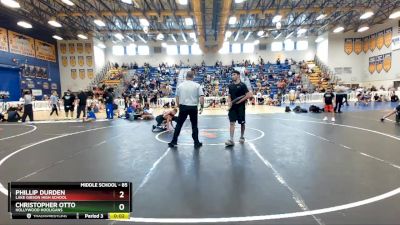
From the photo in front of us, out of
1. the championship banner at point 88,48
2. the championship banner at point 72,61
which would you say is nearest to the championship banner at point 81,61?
the championship banner at point 72,61

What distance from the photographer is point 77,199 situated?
219cm

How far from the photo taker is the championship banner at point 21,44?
28.1 meters

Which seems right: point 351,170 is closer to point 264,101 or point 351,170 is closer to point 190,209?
point 190,209

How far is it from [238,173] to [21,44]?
3228 cm

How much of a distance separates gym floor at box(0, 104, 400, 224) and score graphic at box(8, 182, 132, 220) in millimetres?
935

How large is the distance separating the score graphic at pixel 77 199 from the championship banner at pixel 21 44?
104 feet

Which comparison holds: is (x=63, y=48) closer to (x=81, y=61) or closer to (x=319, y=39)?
(x=81, y=61)

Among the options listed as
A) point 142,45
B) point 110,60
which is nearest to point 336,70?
point 142,45

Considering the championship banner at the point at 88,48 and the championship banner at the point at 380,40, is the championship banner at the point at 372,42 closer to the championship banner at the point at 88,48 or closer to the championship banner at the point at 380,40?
the championship banner at the point at 380,40

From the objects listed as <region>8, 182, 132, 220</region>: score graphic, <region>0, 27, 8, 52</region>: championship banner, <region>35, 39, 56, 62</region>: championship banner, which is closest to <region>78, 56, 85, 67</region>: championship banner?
<region>35, 39, 56, 62</region>: championship banner

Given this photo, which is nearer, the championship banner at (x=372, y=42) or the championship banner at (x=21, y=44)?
the championship banner at (x=21, y=44)

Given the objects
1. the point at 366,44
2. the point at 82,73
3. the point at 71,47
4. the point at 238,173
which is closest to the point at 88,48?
the point at 71,47

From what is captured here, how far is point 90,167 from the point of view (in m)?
5.29

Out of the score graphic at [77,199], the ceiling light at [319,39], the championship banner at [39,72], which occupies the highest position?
the ceiling light at [319,39]
